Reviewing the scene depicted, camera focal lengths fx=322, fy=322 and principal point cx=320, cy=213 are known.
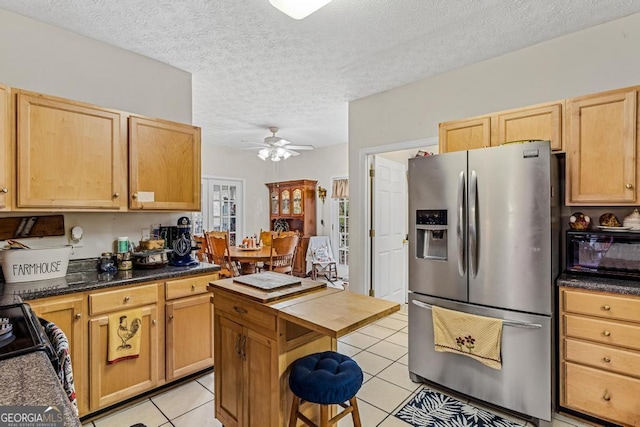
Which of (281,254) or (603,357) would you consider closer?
→ (603,357)

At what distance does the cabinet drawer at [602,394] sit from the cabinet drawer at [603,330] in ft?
0.64

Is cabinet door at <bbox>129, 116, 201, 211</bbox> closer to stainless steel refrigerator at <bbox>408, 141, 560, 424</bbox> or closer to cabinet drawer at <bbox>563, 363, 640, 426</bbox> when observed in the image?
stainless steel refrigerator at <bbox>408, 141, 560, 424</bbox>

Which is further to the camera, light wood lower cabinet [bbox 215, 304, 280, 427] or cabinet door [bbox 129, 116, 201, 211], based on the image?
cabinet door [bbox 129, 116, 201, 211]

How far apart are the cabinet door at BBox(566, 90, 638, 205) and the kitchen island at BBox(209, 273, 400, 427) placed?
1.69 m

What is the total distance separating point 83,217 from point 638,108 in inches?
151

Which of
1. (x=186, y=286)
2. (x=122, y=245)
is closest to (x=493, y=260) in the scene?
(x=186, y=286)

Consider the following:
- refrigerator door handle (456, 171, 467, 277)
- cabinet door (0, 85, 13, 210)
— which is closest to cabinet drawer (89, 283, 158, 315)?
cabinet door (0, 85, 13, 210)

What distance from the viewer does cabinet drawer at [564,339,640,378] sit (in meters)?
1.86

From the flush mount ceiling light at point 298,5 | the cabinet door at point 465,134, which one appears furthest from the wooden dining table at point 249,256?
the flush mount ceiling light at point 298,5

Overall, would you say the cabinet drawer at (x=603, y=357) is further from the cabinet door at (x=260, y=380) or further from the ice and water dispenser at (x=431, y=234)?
the cabinet door at (x=260, y=380)

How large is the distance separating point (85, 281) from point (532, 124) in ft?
10.6

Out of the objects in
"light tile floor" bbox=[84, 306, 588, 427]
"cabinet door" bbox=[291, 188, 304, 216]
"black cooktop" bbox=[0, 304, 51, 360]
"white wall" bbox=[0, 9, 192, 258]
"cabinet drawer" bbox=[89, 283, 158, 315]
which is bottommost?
"light tile floor" bbox=[84, 306, 588, 427]

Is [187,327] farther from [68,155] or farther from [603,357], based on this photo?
[603,357]

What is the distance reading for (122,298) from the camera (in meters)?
2.12
